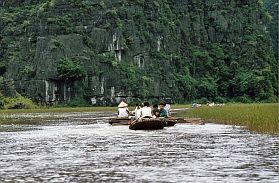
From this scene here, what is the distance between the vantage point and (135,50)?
10662cm

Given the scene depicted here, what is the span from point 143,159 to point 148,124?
15162 millimetres

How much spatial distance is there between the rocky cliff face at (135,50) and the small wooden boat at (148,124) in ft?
210

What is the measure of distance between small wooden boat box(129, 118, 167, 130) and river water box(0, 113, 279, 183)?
21.4 ft

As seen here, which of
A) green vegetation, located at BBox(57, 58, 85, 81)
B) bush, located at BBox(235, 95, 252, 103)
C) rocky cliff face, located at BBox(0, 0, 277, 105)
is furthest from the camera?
bush, located at BBox(235, 95, 252, 103)

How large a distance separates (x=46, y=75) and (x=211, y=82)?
118 ft

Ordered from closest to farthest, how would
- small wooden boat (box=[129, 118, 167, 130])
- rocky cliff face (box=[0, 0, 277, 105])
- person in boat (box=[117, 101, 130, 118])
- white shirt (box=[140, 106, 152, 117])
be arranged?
small wooden boat (box=[129, 118, 167, 130]), white shirt (box=[140, 106, 152, 117]), person in boat (box=[117, 101, 130, 118]), rocky cliff face (box=[0, 0, 277, 105])

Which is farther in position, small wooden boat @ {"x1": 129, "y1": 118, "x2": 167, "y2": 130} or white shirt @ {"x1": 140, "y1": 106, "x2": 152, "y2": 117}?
white shirt @ {"x1": 140, "y1": 106, "x2": 152, "y2": 117}

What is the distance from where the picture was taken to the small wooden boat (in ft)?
109

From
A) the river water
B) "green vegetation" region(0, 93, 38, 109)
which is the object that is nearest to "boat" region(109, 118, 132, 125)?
the river water

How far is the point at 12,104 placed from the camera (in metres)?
89.4

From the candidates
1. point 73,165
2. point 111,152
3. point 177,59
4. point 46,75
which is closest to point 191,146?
point 111,152

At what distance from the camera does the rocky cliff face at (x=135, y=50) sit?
99.9 metres

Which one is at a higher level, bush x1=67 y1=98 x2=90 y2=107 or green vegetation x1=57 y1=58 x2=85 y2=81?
green vegetation x1=57 y1=58 x2=85 y2=81

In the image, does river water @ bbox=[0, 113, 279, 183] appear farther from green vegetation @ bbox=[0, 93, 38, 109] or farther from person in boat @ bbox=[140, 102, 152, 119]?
green vegetation @ bbox=[0, 93, 38, 109]
